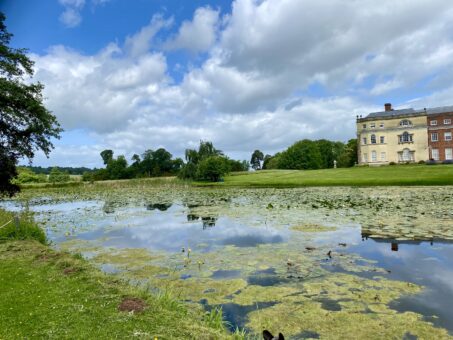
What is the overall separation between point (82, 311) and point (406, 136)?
7459cm

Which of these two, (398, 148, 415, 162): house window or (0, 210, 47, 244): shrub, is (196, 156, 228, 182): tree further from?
(0, 210, 47, 244): shrub

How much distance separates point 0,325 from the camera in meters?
5.50

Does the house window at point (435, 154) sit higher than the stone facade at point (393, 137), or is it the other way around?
the stone facade at point (393, 137)

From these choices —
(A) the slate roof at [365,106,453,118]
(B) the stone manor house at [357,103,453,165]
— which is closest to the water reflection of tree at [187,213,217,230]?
(B) the stone manor house at [357,103,453,165]

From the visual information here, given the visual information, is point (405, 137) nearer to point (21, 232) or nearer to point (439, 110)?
point (439, 110)

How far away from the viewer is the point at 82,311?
5.92 meters

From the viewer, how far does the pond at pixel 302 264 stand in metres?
6.15

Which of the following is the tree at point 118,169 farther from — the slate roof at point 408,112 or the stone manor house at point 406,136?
the slate roof at point 408,112

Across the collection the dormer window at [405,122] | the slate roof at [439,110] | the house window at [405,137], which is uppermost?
the slate roof at [439,110]

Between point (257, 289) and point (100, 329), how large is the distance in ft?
12.4

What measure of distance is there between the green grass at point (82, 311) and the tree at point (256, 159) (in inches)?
5897

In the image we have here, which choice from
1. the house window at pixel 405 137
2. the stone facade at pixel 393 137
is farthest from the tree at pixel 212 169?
the house window at pixel 405 137

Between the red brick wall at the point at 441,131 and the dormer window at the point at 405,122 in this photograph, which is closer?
the red brick wall at the point at 441,131

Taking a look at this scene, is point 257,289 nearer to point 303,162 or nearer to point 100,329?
point 100,329
